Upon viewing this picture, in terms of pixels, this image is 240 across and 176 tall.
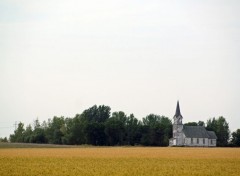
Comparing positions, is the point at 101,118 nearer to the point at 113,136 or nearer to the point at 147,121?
the point at 147,121

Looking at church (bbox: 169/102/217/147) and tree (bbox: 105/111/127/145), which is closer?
tree (bbox: 105/111/127/145)

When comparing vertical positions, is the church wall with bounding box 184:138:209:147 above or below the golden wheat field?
above

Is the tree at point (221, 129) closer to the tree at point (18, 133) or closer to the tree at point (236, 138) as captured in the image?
the tree at point (236, 138)

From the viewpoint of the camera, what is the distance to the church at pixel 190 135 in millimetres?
159250

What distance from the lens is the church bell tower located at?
15743cm

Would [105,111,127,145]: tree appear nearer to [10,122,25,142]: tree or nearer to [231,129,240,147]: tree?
[231,129,240,147]: tree

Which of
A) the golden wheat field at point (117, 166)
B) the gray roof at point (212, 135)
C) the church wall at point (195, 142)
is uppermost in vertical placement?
the gray roof at point (212, 135)

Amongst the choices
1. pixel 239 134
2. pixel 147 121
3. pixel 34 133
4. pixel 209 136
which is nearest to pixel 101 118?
pixel 147 121

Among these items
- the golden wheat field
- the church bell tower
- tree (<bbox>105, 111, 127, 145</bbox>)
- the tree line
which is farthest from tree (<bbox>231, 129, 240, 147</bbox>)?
the golden wheat field

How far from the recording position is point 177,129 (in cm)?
15950

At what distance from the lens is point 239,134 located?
152 meters

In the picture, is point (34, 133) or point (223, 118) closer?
point (34, 133)

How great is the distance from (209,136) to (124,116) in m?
32.6

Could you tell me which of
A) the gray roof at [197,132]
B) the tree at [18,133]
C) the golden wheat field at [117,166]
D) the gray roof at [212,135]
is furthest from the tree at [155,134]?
the golden wheat field at [117,166]
